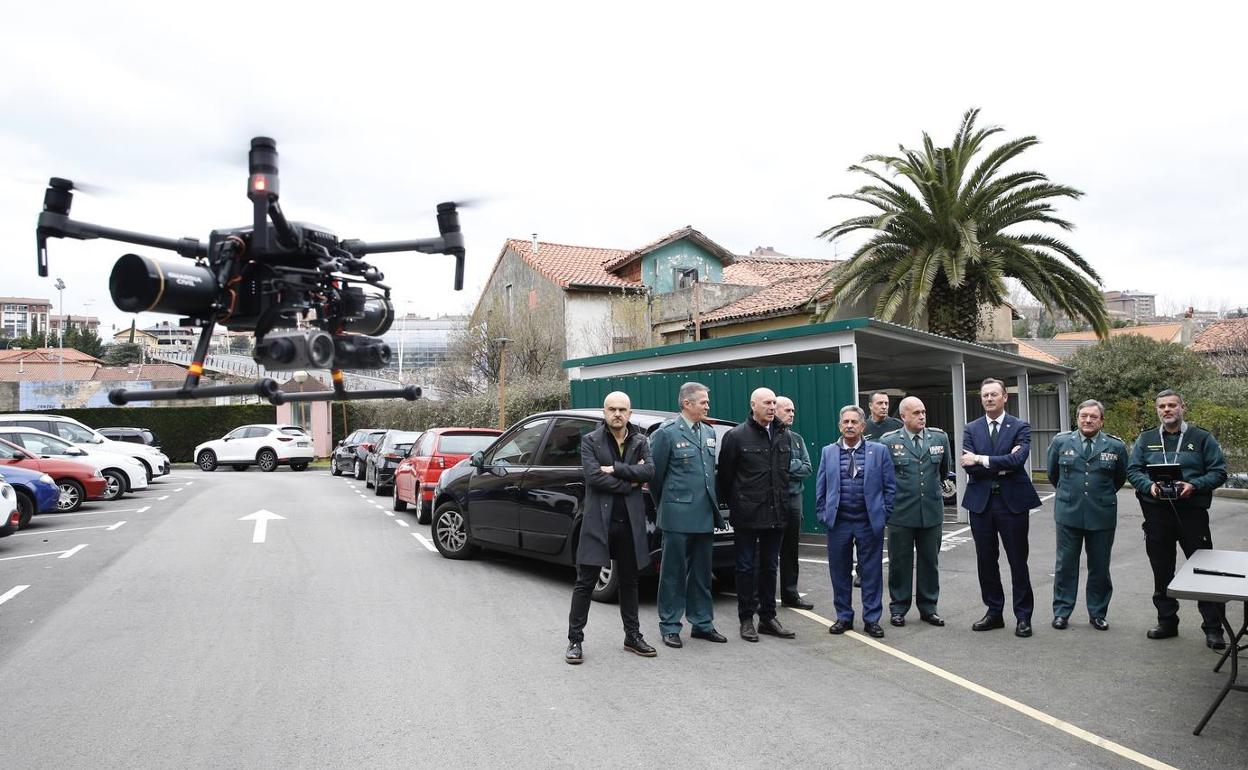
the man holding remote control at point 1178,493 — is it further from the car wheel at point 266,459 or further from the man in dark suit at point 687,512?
the car wheel at point 266,459

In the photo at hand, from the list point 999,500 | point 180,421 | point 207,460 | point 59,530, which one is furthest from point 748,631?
point 180,421

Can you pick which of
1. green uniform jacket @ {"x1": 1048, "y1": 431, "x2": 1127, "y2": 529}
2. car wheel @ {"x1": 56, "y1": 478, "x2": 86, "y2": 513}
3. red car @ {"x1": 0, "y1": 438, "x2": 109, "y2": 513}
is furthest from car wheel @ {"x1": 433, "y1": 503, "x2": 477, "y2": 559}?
car wheel @ {"x1": 56, "y1": 478, "x2": 86, "y2": 513}

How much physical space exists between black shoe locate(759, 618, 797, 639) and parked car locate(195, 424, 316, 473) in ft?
86.5

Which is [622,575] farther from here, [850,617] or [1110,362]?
[1110,362]

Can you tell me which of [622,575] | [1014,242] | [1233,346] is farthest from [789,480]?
[1233,346]

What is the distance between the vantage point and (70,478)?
1820 cm

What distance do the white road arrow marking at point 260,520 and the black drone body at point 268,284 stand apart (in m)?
10.3

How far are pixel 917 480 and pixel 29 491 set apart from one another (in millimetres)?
14484

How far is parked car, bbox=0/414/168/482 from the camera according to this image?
72.8 ft

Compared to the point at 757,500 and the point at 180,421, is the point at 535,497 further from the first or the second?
the point at 180,421

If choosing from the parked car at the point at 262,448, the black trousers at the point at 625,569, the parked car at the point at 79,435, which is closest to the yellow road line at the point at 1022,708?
the black trousers at the point at 625,569

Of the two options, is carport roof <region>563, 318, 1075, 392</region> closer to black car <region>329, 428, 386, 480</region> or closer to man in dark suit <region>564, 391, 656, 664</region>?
man in dark suit <region>564, 391, 656, 664</region>

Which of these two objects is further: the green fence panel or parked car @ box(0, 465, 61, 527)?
parked car @ box(0, 465, 61, 527)

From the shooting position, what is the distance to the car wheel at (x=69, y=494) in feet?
59.6
